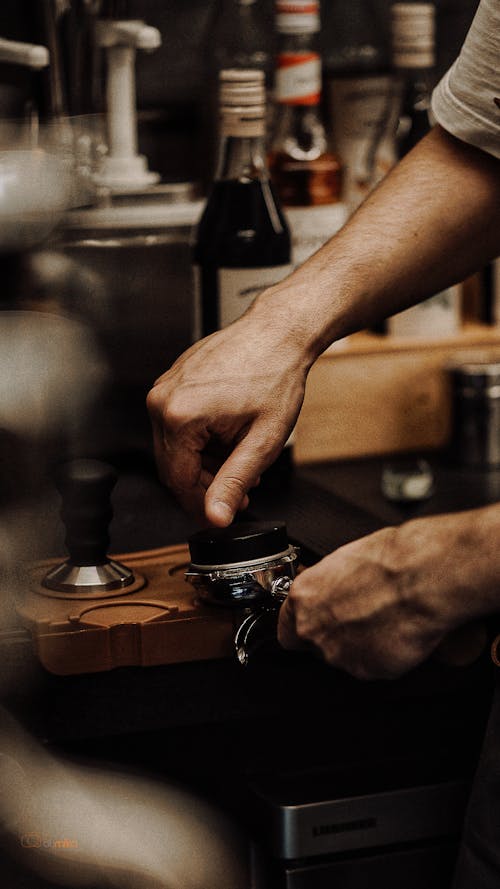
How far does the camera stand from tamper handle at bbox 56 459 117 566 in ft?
2.65

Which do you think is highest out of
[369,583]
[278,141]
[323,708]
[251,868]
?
[278,141]

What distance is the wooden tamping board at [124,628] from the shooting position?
739 millimetres

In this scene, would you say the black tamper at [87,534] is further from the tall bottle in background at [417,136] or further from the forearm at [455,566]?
the tall bottle in background at [417,136]

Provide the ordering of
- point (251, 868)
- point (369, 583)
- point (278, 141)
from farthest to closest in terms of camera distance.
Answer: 1. point (278, 141)
2. point (251, 868)
3. point (369, 583)

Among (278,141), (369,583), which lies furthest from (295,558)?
(278,141)

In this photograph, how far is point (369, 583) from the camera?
0.74 m

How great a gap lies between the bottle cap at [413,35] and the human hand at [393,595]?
68 cm

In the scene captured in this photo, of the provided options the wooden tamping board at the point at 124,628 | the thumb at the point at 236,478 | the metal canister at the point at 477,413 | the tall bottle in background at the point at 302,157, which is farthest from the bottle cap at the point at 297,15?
the wooden tamping board at the point at 124,628

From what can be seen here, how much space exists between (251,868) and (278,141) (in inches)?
29.0

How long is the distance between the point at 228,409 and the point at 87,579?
0.48 ft

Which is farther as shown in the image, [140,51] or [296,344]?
[140,51]

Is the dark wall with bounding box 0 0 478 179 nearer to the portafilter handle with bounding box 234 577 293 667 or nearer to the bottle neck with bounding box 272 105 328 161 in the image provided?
the bottle neck with bounding box 272 105 328 161

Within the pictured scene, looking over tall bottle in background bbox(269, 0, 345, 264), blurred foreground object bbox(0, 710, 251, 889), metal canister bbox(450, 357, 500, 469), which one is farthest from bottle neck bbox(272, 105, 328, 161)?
Answer: blurred foreground object bbox(0, 710, 251, 889)

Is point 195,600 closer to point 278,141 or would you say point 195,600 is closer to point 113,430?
point 113,430
